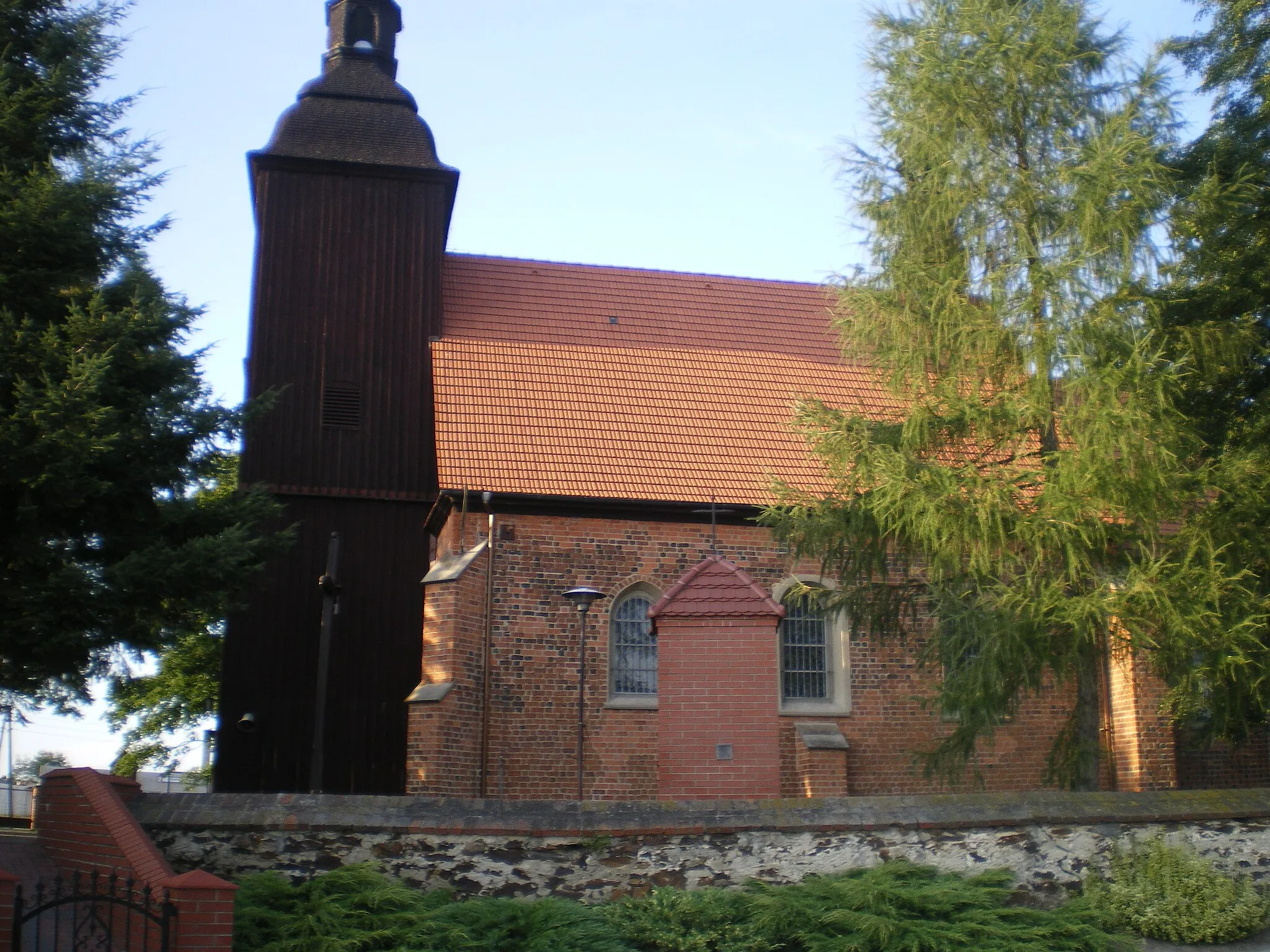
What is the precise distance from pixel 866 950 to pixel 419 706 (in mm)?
7784

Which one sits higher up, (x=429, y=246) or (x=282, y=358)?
(x=429, y=246)

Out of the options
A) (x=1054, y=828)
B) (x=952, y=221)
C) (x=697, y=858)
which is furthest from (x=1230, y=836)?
(x=952, y=221)

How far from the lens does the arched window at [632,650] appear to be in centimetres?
1602

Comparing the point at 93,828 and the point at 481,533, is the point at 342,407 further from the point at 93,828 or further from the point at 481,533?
the point at 93,828

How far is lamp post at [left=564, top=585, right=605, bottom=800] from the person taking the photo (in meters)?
13.6

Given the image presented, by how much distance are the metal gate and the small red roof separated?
4674 mm

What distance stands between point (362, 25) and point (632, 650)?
424 inches

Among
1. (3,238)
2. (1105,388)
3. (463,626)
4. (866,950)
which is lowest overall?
(866,950)

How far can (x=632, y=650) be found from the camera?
53.0ft

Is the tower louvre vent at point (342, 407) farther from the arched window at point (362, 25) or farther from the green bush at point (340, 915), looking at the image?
the green bush at point (340, 915)

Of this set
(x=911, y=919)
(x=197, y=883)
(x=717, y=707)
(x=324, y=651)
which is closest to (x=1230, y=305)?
(x=717, y=707)

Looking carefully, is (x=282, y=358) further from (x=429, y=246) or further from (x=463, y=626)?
(x=463, y=626)

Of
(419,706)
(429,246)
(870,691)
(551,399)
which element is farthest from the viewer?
(429,246)

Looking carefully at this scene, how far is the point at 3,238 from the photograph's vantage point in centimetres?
1125
